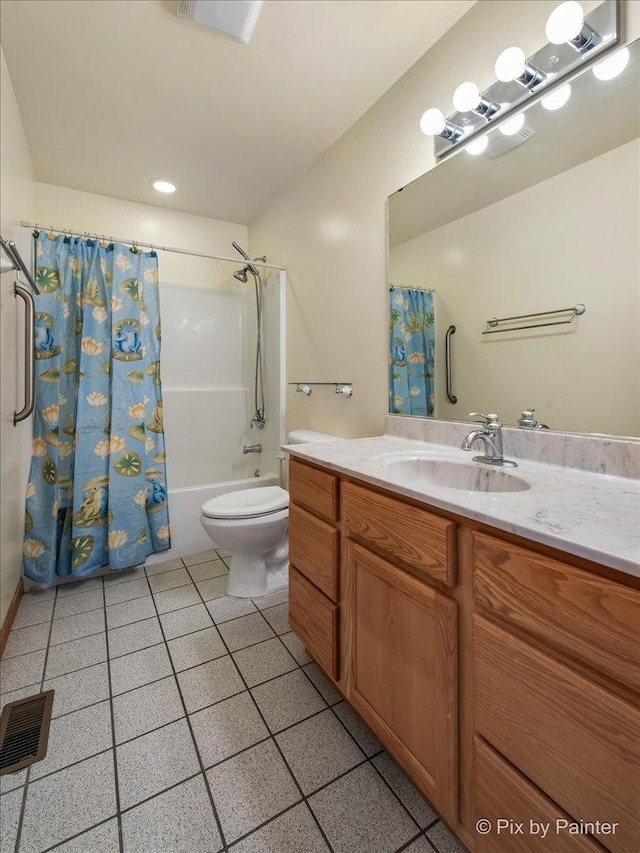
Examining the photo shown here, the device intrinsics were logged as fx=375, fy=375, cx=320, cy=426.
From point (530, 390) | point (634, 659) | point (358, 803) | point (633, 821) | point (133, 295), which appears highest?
point (133, 295)

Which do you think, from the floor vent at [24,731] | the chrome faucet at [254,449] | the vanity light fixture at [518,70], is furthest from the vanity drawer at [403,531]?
the chrome faucet at [254,449]

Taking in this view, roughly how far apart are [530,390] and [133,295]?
2126 mm

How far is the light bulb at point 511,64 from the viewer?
3.63ft

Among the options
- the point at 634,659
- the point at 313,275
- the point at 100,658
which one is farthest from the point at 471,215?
the point at 100,658

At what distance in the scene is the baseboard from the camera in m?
1.54

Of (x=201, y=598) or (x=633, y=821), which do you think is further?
(x=201, y=598)

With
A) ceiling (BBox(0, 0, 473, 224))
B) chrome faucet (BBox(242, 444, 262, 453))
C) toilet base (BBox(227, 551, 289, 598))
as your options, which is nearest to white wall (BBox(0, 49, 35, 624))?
ceiling (BBox(0, 0, 473, 224))

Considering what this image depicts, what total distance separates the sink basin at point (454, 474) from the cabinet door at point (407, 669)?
0.95 feet

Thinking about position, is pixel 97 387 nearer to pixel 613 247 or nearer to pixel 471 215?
pixel 471 215

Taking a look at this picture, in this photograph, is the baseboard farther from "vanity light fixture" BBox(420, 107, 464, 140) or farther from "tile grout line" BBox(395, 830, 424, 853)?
"vanity light fixture" BBox(420, 107, 464, 140)

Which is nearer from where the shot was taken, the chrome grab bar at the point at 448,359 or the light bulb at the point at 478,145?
the light bulb at the point at 478,145

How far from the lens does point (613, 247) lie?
0.97 m

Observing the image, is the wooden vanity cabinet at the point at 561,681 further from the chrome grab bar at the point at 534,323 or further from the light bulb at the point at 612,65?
the light bulb at the point at 612,65

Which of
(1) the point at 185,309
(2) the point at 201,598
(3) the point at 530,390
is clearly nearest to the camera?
(3) the point at 530,390
